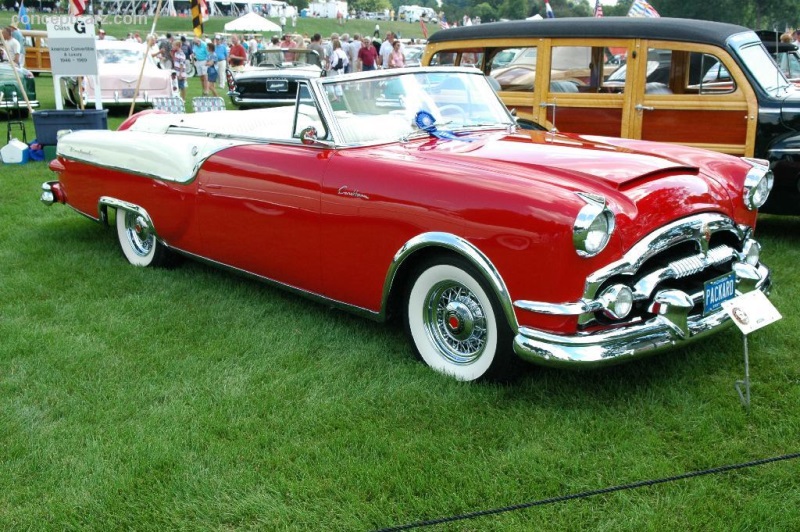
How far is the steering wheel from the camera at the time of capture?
15.1ft

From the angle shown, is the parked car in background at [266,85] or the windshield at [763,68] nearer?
the windshield at [763,68]

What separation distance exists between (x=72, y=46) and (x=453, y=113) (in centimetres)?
686

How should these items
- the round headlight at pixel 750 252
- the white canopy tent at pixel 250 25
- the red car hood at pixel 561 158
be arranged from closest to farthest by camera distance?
1. the red car hood at pixel 561 158
2. the round headlight at pixel 750 252
3. the white canopy tent at pixel 250 25

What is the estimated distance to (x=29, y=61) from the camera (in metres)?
23.7

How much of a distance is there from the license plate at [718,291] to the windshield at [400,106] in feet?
5.54

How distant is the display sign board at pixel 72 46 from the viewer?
9.59m

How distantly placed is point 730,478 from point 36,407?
2.89 metres

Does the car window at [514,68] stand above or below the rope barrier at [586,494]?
above

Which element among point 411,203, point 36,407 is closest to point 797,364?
point 411,203

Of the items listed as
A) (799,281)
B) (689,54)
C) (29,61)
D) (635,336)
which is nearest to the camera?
(635,336)

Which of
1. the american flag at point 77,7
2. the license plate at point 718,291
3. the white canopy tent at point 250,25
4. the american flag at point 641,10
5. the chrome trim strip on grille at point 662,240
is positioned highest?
the white canopy tent at point 250,25

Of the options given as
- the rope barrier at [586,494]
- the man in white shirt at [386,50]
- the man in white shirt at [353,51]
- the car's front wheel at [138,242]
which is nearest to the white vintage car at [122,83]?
the man in white shirt at [386,50]

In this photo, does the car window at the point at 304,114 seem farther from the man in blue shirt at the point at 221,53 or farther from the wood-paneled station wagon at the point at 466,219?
the man in blue shirt at the point at 221,53

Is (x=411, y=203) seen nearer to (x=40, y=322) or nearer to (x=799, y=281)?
(x=40, y=322)
